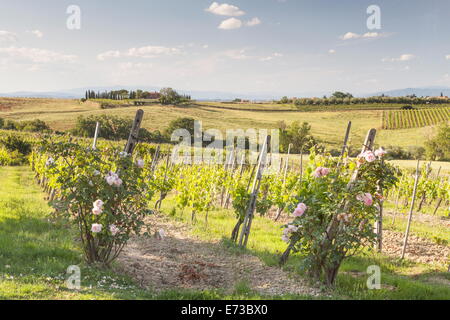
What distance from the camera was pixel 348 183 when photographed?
4754mm

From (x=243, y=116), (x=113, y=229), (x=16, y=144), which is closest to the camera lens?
(x=113, y=229)

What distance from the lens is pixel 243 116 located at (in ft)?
207

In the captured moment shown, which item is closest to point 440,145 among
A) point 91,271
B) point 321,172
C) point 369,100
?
point 369,100

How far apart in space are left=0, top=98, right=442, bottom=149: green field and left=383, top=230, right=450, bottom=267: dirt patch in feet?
117

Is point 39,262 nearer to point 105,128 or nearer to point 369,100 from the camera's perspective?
point 105,128

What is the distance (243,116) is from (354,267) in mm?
57771

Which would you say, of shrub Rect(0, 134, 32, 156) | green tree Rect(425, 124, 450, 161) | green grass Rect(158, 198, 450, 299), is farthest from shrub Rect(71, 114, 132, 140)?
green tree Rect(425, 124, 450, 161)

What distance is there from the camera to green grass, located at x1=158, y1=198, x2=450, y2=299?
493cm

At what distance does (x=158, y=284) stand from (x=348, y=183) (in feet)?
9.54

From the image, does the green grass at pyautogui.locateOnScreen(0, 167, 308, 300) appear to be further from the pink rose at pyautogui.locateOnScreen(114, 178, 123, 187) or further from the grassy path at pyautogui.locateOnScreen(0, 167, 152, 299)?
the pink rose at pyautogui.locateOnScreen(114, 178, 123, 187)

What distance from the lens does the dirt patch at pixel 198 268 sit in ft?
16.6

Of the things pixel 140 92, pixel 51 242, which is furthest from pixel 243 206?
pixel 140 92

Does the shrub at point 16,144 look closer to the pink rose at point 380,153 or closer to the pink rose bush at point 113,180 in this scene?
the pink rose bush at point 113,180
